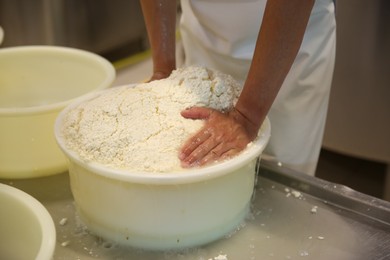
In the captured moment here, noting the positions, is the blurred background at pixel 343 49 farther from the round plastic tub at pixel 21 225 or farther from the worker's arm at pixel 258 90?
the round plastic tub at pixel 21 225

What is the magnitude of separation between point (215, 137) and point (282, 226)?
0.18 meters

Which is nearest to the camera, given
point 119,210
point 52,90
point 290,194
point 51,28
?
point 119,210

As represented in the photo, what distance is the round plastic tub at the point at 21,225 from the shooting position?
0.61 m

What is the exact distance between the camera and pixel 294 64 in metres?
1.07

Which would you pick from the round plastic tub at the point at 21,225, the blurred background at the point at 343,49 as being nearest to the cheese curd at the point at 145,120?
the round plastic tub at the point at 21,225

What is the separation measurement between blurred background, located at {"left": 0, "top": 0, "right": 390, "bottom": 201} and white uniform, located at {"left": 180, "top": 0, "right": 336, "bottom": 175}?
1.34ft

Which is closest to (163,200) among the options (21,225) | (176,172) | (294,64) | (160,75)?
(176,172)

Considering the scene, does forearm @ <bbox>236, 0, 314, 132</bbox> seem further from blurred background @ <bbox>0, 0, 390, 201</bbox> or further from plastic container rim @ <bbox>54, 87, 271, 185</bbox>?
blurred background @ <bbox>0, 0, 390, 201</bbox>

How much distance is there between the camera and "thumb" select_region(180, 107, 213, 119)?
791mm

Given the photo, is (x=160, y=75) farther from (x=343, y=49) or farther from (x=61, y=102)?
(x=343, y=49)

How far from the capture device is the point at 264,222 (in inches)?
32.5

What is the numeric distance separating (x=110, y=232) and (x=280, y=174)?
1.00 feet

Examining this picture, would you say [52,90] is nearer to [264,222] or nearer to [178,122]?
[178,122]

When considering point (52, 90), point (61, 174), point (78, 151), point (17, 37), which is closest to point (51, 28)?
point (17, 37)
